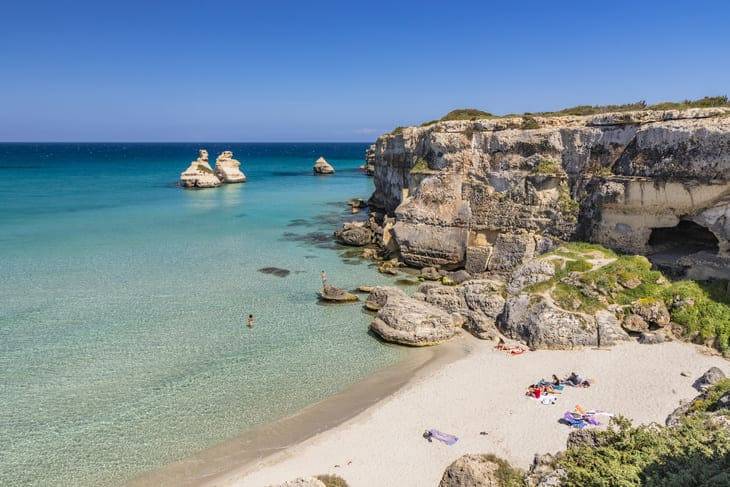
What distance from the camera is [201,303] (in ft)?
80.6

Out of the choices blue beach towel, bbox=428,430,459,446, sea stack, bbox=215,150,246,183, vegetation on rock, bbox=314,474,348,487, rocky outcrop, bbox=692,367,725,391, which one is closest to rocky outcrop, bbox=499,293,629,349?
rocky outcrop, bbox=692,367,725,391

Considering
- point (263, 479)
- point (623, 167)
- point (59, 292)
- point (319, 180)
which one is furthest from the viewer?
point (319, 180)

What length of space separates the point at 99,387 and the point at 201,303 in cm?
805

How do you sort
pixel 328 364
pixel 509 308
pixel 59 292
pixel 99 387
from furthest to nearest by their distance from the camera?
1. pixel 59 292
2. pixel 509 308
3. pixel 328 364
4. pixel 99 387

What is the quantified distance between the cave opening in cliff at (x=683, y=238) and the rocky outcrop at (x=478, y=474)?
17.1 metres

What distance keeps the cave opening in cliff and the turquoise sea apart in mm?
14653

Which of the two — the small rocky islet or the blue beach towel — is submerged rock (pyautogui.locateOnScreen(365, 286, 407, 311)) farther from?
the small rocky islet

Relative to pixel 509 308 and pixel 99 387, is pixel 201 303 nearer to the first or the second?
pixel 99 387

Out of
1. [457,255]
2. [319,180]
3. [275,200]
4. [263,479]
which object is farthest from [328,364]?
[319,180]

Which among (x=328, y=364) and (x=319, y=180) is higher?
(x=319, y=180)

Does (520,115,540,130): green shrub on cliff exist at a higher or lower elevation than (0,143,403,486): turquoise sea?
higher

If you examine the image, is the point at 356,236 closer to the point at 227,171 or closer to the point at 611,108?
the point at 611,108

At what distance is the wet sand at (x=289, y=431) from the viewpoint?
12773 millimetres

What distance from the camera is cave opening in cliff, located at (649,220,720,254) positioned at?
2339cm
